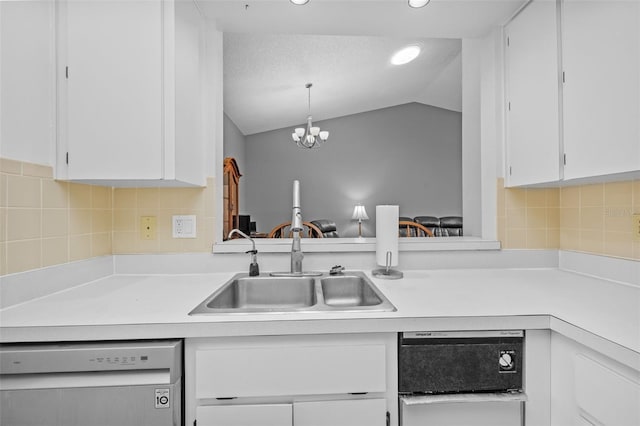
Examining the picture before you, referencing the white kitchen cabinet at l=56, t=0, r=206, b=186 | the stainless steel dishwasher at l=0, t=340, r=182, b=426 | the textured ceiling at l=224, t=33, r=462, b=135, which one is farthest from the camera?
the textured ceiling at l=224, t=33, r=462, b=135

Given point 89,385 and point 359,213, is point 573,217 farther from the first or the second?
point 359,213

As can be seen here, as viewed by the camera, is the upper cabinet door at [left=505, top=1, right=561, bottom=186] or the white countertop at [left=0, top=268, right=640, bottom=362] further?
the upper cabinet door at [left=505, top=1, right=561, bottom=186]

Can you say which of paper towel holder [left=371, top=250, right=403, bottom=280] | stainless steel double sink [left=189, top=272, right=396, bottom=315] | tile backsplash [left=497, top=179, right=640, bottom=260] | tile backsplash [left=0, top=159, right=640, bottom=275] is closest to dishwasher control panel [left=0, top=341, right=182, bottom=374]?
tile backsplash [left=0, top=159, right=640, bottom=275]

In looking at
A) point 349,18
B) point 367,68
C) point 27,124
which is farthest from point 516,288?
point 367,68

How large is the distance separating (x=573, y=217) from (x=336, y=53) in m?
3.06

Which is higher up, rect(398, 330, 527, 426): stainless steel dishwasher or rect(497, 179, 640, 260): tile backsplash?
rect(497, 179, 640, 260): tile backsplash

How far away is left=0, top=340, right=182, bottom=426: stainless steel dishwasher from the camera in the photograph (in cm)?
88

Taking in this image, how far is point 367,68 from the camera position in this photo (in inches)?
180

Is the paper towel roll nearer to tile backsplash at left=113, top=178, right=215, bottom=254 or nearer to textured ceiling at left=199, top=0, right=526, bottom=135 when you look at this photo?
tile backsplash at left=113, top=178, right=215, bottom=254

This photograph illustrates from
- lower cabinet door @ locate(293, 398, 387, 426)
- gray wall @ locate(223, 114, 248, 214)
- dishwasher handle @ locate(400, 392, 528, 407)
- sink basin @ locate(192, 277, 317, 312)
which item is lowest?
lower cabinet door @ locate(293, 398, 387, 426)

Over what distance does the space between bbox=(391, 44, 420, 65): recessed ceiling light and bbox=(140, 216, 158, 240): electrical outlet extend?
12.0 feet

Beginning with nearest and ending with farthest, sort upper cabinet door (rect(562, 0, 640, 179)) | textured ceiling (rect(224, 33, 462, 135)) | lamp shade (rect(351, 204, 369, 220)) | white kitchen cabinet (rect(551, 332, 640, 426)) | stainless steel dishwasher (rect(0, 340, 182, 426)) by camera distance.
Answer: white kitchen cabinet (rect(551, 332, 640, 426)), stainless steel dishwasher (rect(0, 340, 182, 426)), upper cabinet door (rect(562, 0, 640, 179)), textured ceiling (rect(224, 33, 462, 135)), lamp shade (rect(351, 204, 369, 220))

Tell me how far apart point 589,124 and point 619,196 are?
1.35 ft

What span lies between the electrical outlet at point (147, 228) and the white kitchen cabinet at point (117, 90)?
14.2 inches
